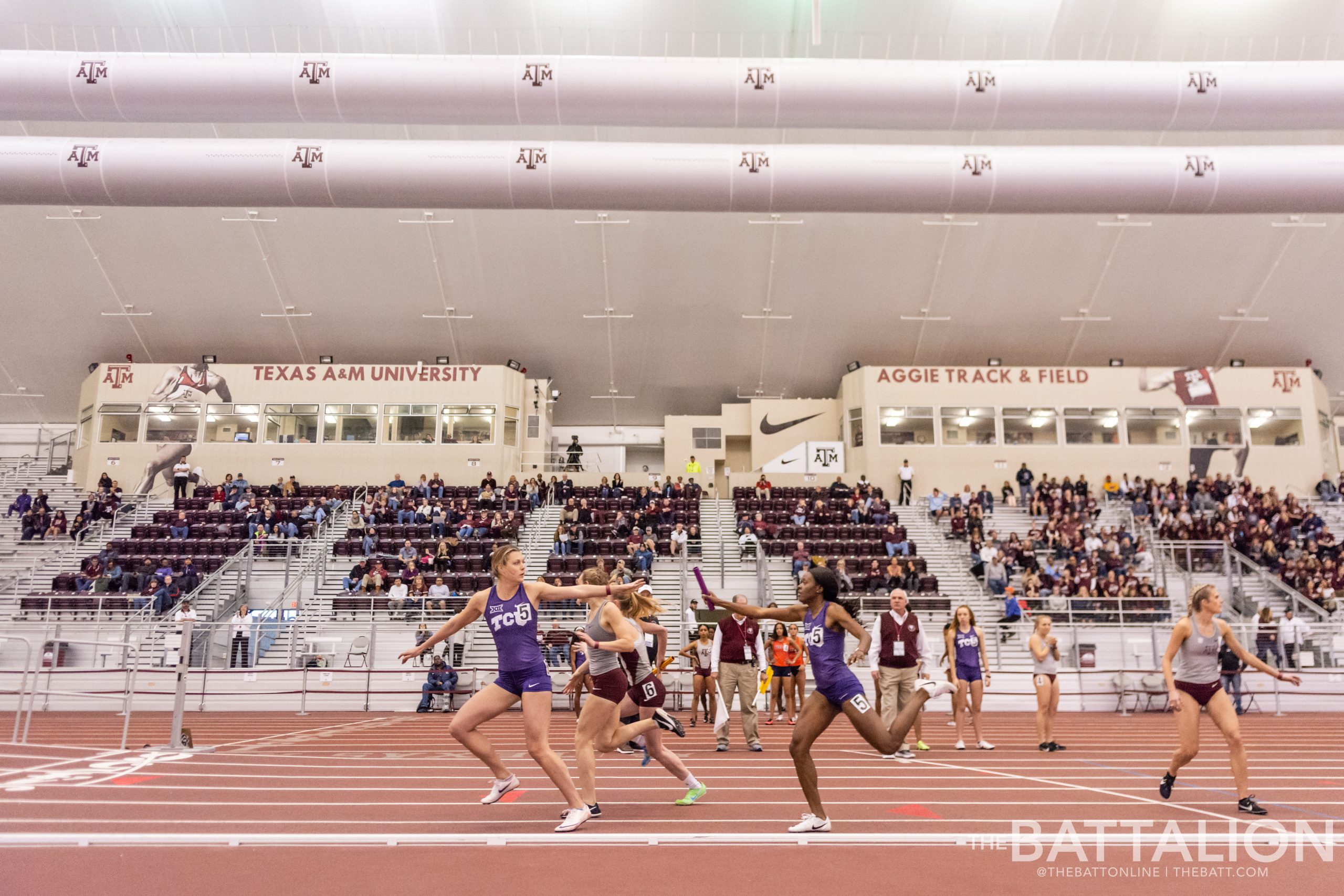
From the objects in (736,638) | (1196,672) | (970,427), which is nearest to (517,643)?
(1196,672)

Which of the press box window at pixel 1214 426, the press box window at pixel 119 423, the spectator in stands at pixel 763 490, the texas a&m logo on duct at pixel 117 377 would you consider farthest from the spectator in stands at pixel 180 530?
the press box window at pixel 1214 426

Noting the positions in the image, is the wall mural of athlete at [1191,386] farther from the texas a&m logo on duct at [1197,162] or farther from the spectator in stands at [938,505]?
the texas a&m logo on duct at [1197,162]

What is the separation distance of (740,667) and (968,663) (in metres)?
2.87

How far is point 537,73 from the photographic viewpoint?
17.4 meters

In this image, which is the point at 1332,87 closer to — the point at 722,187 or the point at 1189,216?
the point at 722,187

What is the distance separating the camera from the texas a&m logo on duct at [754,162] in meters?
17.5

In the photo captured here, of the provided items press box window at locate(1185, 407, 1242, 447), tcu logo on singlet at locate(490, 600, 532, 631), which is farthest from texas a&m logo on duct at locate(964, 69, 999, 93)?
press box window at locate(1185, 407, 1242, 447)

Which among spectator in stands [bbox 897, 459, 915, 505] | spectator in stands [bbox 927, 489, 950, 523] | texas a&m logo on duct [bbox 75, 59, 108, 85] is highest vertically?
texas a&m logo on duct [bbox 75, 59, 108, 85]

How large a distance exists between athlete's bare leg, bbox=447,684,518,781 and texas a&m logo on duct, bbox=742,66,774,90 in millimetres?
14553

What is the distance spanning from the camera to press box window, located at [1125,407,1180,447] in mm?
33125

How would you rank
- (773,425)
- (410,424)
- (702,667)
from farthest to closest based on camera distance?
(773,425)
(410,424)
(702,667)

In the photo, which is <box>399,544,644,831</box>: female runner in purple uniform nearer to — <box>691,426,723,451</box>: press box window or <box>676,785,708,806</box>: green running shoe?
<box>676,785,708,806</box>: green running shoe

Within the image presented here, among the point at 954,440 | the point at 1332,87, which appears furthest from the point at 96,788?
the point at 954,440

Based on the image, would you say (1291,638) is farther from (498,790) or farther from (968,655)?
(498,790)
